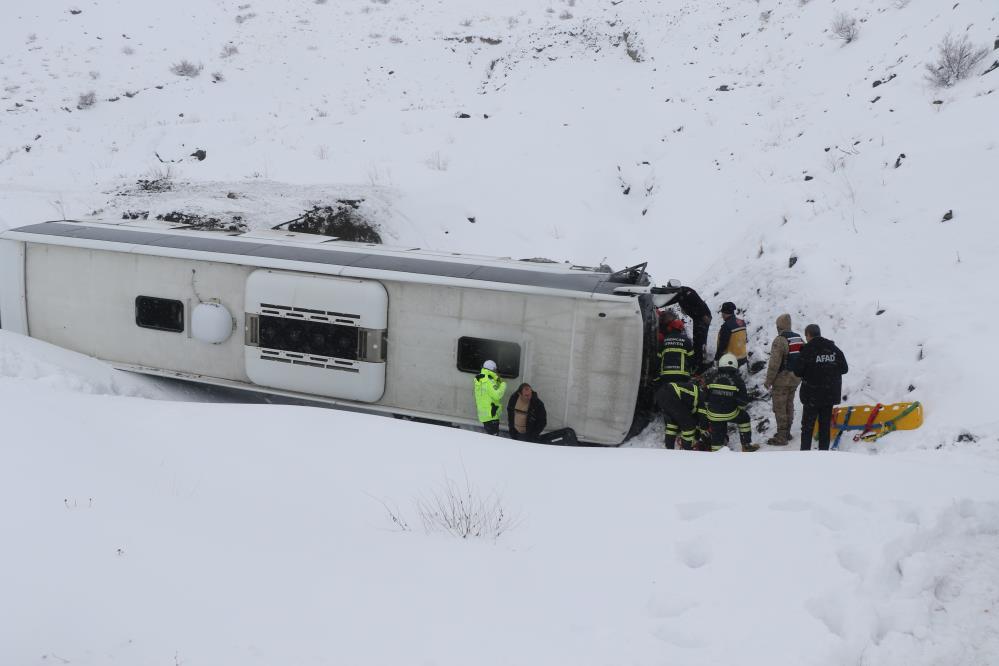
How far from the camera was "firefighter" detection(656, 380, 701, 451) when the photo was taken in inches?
344

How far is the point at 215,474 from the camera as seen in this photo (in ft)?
20.3

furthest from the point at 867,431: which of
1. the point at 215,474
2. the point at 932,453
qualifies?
the point at 215,474

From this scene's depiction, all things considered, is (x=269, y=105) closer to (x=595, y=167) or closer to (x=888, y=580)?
(x=595, y=167)

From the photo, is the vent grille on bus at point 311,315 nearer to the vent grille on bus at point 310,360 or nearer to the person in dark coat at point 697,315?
the vent grille on bus at point 310,360

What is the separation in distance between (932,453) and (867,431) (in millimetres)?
1361

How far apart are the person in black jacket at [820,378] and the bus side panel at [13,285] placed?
11.3 meters

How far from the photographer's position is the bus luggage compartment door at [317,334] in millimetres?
9414

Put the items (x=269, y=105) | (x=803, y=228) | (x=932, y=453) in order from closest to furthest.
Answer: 1. (x=932, y=453)
2. (x=803, y=228)
3. (x=269, y=105)

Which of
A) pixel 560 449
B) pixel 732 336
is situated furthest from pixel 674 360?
pixel 560 449

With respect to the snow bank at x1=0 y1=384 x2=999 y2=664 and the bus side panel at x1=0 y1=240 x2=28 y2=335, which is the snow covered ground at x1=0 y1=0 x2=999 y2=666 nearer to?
the snow bank at x1=0 y1=384 x2=999 y2=664

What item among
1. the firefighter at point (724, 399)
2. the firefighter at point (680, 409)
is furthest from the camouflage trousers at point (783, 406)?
the firefighter at point (680, 409)

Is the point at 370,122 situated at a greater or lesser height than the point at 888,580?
greater

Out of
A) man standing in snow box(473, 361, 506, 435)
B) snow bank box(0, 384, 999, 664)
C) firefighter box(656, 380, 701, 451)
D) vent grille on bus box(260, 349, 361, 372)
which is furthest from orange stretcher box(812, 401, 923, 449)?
vent grille on bus box(260, 349, 361, 372)

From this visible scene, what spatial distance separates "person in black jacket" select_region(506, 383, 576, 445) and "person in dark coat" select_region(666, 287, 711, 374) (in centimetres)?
295
